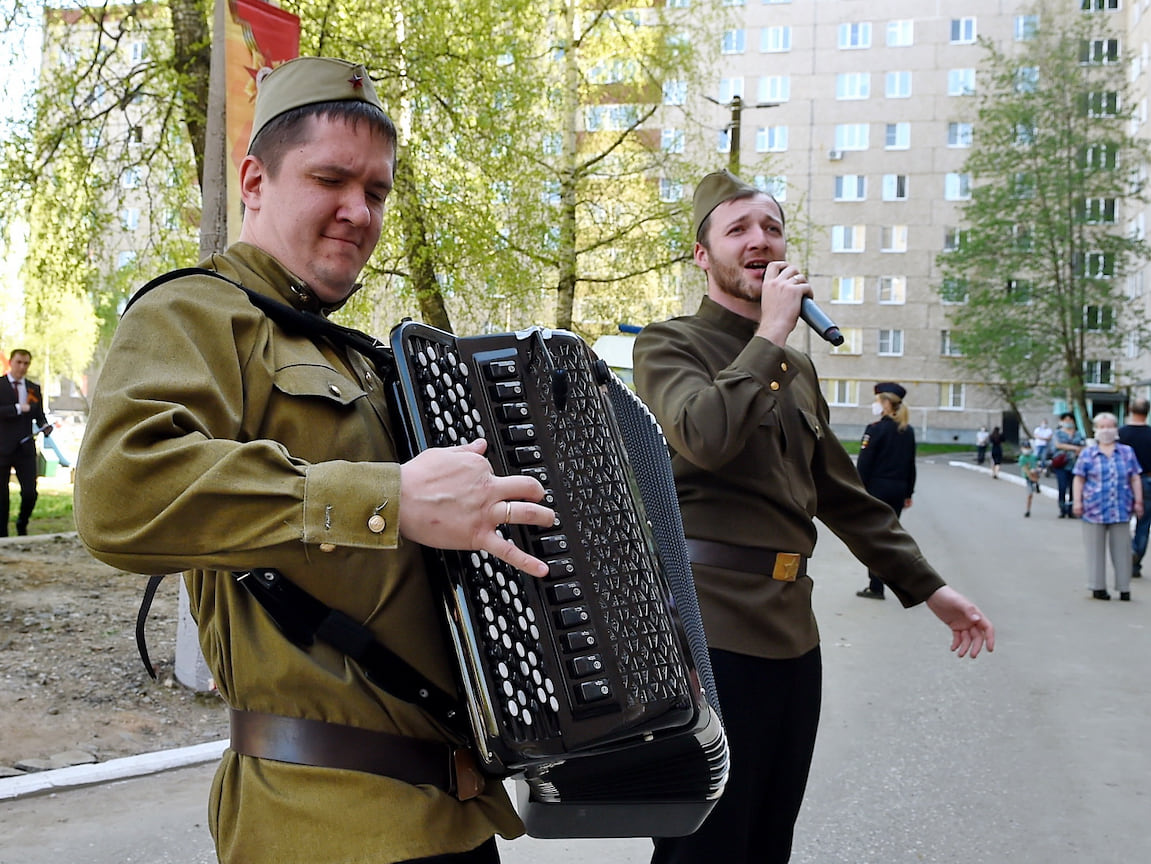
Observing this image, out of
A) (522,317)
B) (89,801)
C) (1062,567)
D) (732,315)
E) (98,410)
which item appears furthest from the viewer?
(522,317)

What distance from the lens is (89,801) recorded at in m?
4.71

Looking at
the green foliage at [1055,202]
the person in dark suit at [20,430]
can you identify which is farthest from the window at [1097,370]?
the person in dark suit at [20,430]

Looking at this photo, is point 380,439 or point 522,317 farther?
point 522,317

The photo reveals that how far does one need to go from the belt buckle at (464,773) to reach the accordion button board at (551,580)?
5.5 inches

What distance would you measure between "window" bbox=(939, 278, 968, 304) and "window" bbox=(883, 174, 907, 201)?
15.8 meters

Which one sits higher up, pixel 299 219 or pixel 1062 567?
pixel 299 219

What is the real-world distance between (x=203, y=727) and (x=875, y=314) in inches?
2247

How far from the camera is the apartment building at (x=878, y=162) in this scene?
5806 centimetres

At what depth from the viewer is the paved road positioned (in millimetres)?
4523

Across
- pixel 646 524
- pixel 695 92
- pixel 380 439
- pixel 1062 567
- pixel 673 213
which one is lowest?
pixel 1062 567

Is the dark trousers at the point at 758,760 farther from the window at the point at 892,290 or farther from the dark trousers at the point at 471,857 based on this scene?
the window at the point at 892,290

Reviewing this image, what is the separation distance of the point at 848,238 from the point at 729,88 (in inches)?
428

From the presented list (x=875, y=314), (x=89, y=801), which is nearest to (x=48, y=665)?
(x=89, y=801)

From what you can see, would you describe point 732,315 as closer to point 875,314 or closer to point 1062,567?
point 1062,567
